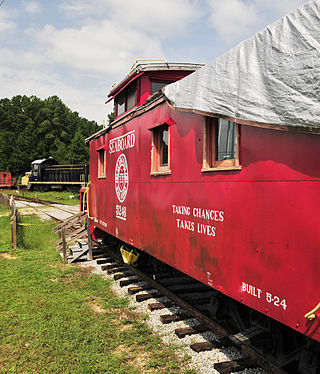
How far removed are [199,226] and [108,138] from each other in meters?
Result: 4.90

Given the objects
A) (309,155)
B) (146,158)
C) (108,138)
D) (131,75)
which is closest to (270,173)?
(309,155)

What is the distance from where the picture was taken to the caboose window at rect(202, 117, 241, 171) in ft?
11.9

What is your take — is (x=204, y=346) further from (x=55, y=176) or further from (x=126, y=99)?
(x=55, y=176)

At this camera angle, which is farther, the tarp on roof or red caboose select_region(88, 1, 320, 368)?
red caboose select_region(88, 1, 320, 368)

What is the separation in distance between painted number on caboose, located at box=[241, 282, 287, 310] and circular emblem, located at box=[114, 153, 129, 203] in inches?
154

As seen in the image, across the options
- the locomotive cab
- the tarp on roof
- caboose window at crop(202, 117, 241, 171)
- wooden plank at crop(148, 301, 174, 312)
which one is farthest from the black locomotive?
the tarp on roof

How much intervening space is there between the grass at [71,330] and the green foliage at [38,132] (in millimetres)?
56956

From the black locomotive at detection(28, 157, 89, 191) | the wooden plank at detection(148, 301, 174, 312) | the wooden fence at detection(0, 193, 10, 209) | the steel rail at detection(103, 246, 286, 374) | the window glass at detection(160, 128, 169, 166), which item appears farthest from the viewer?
the black locomotive at detection(28, 157, 89, 191)

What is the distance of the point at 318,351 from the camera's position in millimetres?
3125

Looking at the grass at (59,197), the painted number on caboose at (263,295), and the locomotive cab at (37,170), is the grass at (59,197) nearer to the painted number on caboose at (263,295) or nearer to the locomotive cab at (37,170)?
the locomotive cab at (37,170)

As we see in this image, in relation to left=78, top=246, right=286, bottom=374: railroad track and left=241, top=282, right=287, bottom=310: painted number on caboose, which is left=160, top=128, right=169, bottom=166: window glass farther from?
left=241, top=282, right=287, bottom=310: painted number on caboose

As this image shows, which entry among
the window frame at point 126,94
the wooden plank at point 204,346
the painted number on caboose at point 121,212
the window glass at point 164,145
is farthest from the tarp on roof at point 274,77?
the window frame at point 126,94

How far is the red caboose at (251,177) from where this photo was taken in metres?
2.56

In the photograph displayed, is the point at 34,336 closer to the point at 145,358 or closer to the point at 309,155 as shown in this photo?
the point at 145,358
